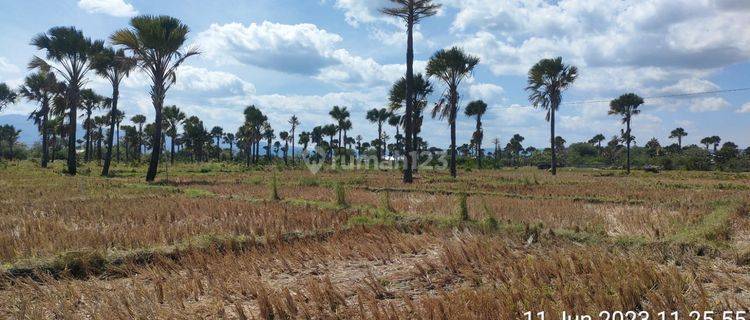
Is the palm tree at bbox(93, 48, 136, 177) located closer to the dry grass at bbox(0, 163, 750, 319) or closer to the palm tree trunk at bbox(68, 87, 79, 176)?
the palm tree trunk at bbox(68, 87, 79, 176)

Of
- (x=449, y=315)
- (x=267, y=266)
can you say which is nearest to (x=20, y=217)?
(x=267, y=266)

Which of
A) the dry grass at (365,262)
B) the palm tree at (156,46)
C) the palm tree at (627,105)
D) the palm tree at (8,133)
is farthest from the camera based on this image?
the palm tree at (8,133)

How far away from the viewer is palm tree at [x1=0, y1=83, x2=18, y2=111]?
44406mm

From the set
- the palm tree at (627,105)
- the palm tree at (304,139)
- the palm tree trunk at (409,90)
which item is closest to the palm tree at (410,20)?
the palm tree trunk at (409,90)

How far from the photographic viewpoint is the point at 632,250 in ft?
20.0

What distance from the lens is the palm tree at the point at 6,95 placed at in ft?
146

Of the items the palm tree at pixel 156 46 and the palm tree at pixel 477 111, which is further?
the palm tree at pixel 477 111

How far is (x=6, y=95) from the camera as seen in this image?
4619cm

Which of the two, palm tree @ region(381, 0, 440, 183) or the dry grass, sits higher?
palm tree @ region(381, 0, 440, 183)

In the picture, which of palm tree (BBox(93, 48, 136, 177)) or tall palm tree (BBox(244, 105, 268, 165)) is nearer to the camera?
palm tree (BBox(93, 48, 136, 177))

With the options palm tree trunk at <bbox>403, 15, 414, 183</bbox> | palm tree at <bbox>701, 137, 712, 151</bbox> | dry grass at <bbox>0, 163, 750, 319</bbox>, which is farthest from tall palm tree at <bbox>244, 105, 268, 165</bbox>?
palm tree at <bbox>701, 137, 712, 151</bbox>

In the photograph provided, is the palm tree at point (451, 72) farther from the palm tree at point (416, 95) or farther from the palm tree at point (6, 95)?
the palm tree at point (6, 95)

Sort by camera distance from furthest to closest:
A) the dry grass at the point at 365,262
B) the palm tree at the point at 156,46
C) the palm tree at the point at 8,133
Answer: the palm tree at the point at 8,133 < the palm tree at the point at 156,46 < the dry grass at the point at 365,262

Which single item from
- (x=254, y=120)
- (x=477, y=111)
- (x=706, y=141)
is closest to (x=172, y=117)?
(x=254, y=120)
